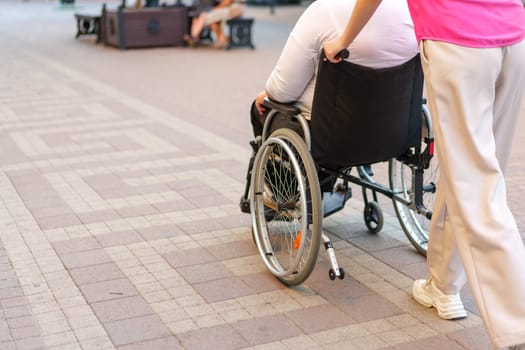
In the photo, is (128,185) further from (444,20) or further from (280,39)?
(280,39)

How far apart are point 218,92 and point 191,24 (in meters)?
5.24

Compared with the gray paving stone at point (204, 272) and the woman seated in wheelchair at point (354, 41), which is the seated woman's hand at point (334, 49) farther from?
the gray paving stone at point (204, 272)

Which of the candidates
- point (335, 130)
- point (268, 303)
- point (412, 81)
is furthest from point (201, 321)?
point (412, 81)

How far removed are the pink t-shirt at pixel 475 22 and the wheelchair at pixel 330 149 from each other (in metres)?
0.60

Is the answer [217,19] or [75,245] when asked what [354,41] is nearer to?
[75,245]

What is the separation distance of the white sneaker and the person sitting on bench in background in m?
10.7

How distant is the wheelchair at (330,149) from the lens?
364 cm

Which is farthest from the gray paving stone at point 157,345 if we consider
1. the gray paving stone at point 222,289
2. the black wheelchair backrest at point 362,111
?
the black wheelchair backrest at point 362,111

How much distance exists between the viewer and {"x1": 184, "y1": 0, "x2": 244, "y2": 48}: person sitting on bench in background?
1387cm

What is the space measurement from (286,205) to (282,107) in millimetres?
487

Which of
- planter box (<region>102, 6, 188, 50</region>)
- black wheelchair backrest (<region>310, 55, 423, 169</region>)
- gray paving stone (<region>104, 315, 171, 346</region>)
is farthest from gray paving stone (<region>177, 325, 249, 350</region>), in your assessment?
planter box (<region>102, 6, 188, 50</region>)

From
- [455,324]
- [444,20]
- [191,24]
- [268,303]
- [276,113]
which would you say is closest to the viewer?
[444,20]

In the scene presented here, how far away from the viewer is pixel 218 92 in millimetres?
9648

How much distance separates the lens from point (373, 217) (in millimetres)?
4688
